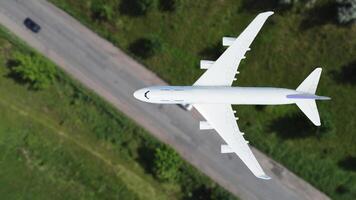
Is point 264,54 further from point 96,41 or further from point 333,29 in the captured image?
point 96,41

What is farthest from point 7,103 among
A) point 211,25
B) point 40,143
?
point 211,25

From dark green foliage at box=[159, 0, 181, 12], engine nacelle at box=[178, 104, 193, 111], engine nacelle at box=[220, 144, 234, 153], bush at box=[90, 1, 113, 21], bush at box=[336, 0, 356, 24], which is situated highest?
bush at box=[336, 0, 356, 24]

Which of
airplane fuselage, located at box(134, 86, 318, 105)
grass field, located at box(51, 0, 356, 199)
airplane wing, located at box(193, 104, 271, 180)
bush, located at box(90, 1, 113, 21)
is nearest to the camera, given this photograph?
airplane fuselage, located at box(134, 86, 318, 105)

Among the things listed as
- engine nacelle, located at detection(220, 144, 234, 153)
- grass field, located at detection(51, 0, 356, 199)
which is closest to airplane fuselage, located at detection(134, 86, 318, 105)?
engine nacelle, located at detection(220, 144, 234, 153)

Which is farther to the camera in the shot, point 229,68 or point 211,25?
point 211,25

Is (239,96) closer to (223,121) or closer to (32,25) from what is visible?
(223,121)

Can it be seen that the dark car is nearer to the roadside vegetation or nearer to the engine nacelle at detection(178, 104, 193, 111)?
the roadside vegetation

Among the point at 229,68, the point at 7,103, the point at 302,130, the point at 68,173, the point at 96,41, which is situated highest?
the point at 229,68
